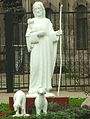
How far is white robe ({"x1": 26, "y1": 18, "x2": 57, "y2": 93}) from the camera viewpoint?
1591 centimetres

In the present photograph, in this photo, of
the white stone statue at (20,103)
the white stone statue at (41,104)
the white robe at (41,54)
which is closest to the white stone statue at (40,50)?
the white robe at (41,54)

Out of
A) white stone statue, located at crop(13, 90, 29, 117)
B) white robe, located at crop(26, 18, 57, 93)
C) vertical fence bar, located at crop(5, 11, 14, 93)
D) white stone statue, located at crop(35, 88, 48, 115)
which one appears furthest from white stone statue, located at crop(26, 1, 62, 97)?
vertical fence bar, located at crop(5, 11, 14, 93)

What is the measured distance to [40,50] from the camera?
16.0 m

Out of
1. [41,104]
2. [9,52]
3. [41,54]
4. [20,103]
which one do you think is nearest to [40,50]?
[41,54]

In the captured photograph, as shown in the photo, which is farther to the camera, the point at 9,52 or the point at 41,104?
the point at 9,52

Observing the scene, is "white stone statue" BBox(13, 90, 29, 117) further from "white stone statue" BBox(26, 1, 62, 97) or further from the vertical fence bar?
the vertical fence bar

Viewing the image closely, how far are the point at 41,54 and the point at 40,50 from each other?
11 centimetres

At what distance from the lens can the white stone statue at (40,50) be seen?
1590 cm

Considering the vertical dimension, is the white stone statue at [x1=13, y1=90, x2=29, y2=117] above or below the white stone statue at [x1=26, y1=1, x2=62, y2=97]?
below

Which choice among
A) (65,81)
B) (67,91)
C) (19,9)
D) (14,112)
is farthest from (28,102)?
(19,9)

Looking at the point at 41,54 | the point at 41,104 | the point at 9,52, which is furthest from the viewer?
the point at 9,52

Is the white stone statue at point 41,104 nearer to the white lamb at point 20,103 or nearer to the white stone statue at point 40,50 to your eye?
the white lamb at point 20,103

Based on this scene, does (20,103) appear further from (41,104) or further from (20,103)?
(41,104)

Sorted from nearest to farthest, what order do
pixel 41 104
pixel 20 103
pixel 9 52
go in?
1. pixel 41 104
2. pixel 20 103
3. pixel 9 52
